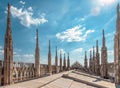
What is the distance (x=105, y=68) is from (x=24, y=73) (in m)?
18.0

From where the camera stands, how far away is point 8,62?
1290 cm

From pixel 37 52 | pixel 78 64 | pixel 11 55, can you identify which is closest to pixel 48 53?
pixel 37 52

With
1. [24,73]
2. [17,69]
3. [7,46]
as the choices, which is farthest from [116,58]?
[24,73]

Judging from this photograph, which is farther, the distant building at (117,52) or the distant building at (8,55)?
→ the distant building at (117,52)

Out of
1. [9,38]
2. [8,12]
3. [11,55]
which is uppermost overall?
[8,12]

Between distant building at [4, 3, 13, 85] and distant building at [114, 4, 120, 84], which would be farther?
distant building at [114, 4, 120, 84]

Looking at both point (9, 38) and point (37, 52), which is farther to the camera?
point (37, 52)

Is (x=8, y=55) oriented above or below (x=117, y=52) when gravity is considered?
below

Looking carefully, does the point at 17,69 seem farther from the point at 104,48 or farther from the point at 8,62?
the point at 8,62

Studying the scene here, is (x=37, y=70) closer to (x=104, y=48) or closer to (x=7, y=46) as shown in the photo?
(x=7, y=46)

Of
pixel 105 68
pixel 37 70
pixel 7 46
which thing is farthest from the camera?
pixel 105 68

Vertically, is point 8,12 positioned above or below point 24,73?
above

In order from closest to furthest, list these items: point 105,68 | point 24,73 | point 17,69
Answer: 1. point 105,68
2. point 17,69
3. point 24,73

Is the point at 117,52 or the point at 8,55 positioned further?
the point at 117,52
